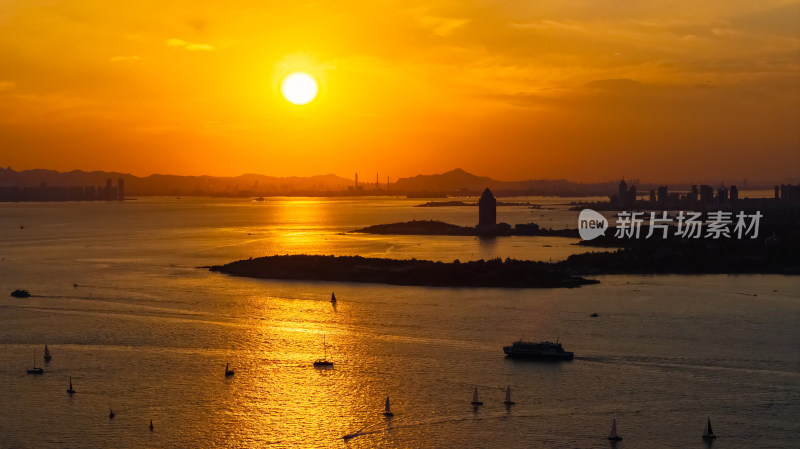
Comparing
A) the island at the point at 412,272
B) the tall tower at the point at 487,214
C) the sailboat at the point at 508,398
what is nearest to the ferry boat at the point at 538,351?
the sailboat at the point at 508,398

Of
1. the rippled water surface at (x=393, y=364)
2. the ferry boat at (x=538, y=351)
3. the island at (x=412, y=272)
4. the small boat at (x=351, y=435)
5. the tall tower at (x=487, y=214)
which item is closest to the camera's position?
the small boat at (x=351, y=435)

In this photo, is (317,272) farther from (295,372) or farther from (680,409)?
(680,409)

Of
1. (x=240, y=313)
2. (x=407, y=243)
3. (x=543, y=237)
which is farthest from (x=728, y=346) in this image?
(x=543, y=237)

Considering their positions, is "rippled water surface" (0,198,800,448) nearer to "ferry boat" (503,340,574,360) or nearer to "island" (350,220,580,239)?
"ferry boat" (503,340,574,360)

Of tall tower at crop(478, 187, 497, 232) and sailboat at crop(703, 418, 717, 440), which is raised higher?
tall tower at crop(478, 187, 497, 232)

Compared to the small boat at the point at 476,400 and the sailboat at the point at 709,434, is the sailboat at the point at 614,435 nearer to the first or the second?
the sailboat at the point at 709,434

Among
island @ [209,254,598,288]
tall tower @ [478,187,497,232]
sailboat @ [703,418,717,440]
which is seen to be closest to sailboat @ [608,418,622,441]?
sailboat @ [703,418,717,440]

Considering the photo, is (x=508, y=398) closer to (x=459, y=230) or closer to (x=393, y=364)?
(x=393, y=364)
